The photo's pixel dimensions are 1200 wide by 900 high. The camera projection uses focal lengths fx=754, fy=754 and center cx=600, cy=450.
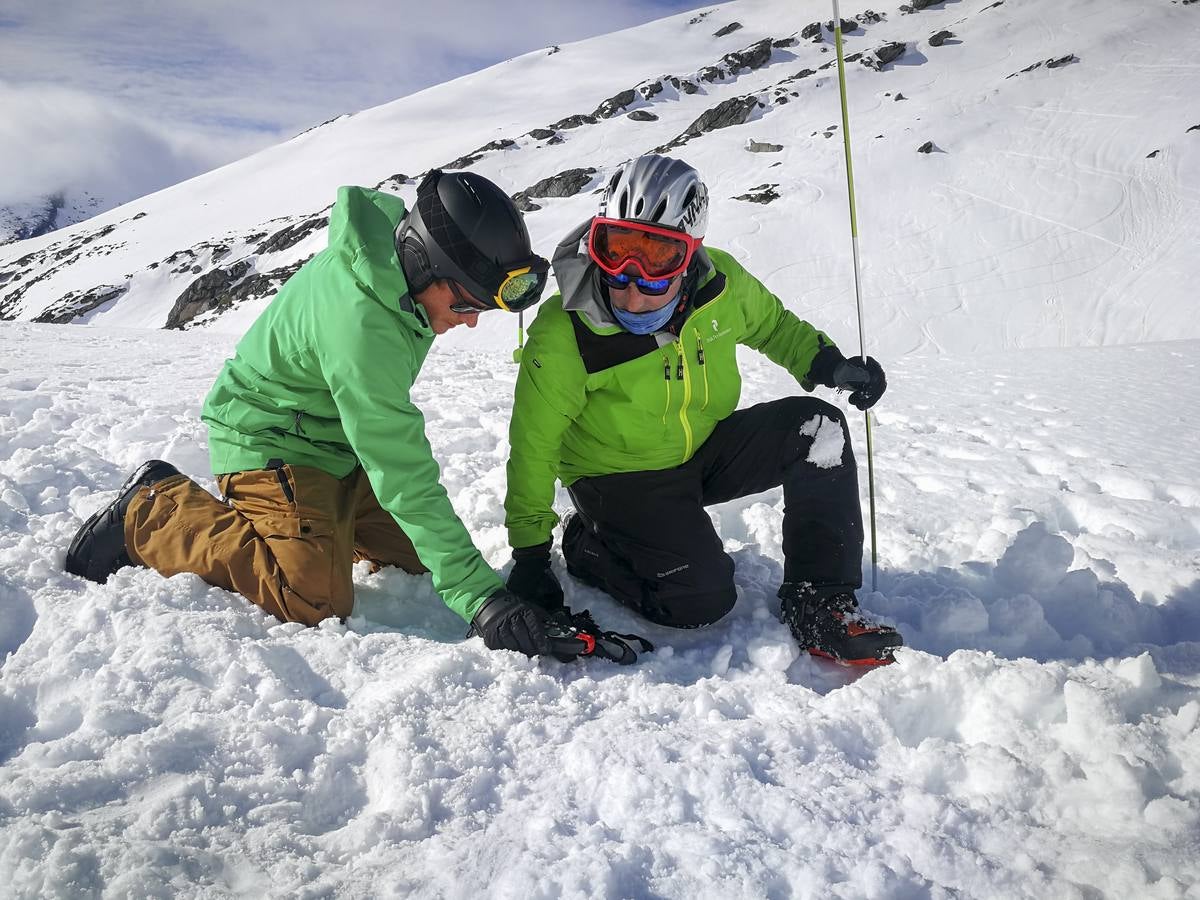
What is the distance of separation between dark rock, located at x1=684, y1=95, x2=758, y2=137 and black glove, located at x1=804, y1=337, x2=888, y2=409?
4298 centimetres

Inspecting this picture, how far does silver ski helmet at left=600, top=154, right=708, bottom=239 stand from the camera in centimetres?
304

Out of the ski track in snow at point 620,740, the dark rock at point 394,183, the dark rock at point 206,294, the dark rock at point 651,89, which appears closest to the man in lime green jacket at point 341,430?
the ski track in snow at point 620,740

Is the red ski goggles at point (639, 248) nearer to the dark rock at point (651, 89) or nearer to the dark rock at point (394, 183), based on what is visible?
the dark rock at point (394, 183)

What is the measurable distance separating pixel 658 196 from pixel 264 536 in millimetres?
2134

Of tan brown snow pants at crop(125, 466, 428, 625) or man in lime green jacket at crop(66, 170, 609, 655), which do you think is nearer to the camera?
man in lime green jacket at crop(66, 170, 609, 655)

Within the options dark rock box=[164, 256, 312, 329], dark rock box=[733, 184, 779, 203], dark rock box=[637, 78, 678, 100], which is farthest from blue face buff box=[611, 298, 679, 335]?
dark rock box=[637, 78, 678, 100]

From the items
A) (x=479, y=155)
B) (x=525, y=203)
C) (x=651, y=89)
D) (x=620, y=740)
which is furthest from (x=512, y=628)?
(x=651, y=89)

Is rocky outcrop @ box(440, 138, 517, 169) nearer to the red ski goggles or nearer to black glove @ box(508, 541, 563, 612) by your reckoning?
the red ski goggles

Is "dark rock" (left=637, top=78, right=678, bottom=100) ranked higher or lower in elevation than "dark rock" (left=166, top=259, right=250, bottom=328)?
higher

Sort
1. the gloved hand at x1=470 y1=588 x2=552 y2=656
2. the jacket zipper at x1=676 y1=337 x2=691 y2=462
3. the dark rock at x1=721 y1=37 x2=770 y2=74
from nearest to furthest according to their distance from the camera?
the gloved hand at x1=470 y1=588 x2=552 y2=656 < the jacket zipper at x1=676 y1=337 x2=691 y2=462 < the dark rock at x1=721 y1=37 x2=770 y2=74

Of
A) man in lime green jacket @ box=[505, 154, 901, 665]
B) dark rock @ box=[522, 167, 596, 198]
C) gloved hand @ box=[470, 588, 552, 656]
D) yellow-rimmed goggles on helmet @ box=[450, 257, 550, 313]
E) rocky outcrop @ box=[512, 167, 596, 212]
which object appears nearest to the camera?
gloved hand @ box=[470, 588, 552, 656]

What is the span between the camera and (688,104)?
5741 centimetres

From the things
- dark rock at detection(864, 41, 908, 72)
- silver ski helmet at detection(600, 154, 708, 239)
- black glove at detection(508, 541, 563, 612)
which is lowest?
dark rock at detection(864, 41, 908, 72)

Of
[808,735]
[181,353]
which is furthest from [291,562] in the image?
[181,353]
